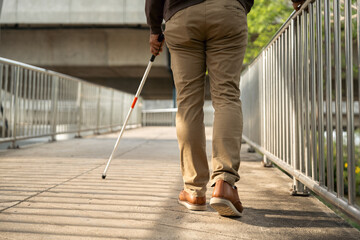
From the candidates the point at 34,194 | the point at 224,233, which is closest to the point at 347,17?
the point at 224,233

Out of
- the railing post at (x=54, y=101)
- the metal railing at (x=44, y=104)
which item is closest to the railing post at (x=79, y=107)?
the metal railing at (x=44, y=104)

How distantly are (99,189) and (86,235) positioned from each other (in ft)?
3.28

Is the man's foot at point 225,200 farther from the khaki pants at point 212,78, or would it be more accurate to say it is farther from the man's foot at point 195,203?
the man's foot at point 195,203

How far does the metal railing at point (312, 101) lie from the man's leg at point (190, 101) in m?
0.66

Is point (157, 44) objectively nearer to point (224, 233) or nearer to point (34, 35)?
point (224, 233)

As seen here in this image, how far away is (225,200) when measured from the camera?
1841 mm

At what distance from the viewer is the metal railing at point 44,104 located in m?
5.56

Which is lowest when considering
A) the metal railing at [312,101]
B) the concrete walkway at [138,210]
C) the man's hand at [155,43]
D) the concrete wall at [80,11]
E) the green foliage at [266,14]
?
the concrete walkway at [138,210]

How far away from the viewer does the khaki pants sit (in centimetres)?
200

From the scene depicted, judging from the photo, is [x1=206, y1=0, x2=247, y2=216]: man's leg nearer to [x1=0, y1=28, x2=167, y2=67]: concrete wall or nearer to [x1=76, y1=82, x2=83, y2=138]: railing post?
[x1=76, y1=82, x2=83, y2=138]: railing post

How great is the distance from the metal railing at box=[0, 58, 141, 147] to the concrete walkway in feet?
8.18

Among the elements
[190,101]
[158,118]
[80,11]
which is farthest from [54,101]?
[158,118]

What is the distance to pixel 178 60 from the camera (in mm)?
2162

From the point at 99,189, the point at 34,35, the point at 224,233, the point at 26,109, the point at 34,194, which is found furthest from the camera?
the point at 34,35
